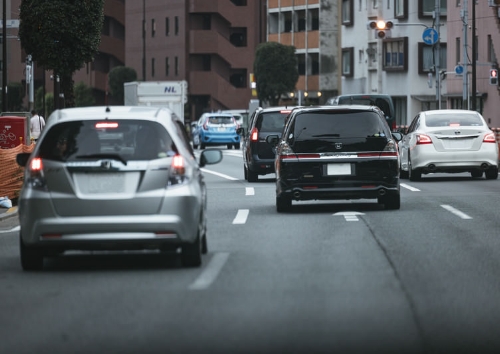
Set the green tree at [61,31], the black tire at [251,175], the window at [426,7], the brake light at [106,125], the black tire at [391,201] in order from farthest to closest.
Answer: the window at [426,7], the green tree at [61,31], the black tire at [251,175], the black tire at [391,201], the brake light at [106,125]

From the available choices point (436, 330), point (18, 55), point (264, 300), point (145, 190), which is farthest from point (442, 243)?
point (18, 55)

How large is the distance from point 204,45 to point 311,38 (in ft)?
29.4

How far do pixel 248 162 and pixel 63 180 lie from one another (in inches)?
768

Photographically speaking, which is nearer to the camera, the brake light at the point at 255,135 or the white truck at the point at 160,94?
the brake light at the point at 255,135

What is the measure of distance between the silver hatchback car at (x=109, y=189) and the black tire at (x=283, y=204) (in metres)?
7.95

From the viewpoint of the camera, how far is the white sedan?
30.4 meters

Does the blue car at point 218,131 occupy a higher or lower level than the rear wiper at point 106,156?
higher

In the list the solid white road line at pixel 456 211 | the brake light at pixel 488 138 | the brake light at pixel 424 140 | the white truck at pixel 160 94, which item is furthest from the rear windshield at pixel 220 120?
the solid white road line at pixel 456 211

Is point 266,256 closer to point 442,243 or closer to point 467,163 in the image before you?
point 442,243

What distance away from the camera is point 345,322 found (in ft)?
31.9

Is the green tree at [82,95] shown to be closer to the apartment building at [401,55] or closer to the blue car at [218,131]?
the apartment building at [401,55]

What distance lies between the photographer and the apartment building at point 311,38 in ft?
359

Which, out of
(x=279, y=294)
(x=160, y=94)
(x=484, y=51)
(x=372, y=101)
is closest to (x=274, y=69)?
(x=484, y=51)

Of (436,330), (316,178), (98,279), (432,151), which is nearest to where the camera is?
(436,330)
